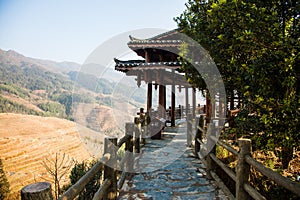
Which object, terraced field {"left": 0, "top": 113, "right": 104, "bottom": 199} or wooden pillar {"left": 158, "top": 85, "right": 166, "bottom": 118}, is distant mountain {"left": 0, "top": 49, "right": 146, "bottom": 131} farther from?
wooden pillar {"left": 158, "top": 85, "right": 166, "bottom": 118}

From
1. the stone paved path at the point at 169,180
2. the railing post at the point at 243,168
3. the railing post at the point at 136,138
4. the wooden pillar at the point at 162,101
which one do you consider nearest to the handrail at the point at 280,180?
the railing post at the point at 243,168

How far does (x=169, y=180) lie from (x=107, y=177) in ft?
6.03

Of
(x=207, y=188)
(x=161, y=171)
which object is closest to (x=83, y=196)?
(x=161, y=171)

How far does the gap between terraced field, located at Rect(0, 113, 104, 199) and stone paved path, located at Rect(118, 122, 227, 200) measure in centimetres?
1386

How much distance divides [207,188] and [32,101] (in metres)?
121

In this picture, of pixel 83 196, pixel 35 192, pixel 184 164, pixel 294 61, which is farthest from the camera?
pixel 83 196

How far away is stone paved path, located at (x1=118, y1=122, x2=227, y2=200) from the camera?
3.83 m

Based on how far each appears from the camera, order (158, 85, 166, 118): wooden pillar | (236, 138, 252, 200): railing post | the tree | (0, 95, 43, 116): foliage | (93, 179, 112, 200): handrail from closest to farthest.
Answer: (93, 179, 112, 200): handrail
(236, 138, 252, 200): railing post
the tree
(158, 85, 166, 118): wooden pillar
(0, 95, 43, 116): foliage

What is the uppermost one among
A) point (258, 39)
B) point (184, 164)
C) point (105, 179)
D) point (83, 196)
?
point (258, 39)

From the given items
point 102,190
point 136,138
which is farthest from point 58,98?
point 102,190

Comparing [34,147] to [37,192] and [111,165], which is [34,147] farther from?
[37,192]

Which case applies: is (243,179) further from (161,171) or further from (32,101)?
(32,101)

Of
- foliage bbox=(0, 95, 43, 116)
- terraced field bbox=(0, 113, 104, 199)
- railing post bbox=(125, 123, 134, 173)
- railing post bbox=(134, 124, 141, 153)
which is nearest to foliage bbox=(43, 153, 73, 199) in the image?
terraced field bbox=(0, 113, 104, 199)

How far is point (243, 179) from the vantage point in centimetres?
284
